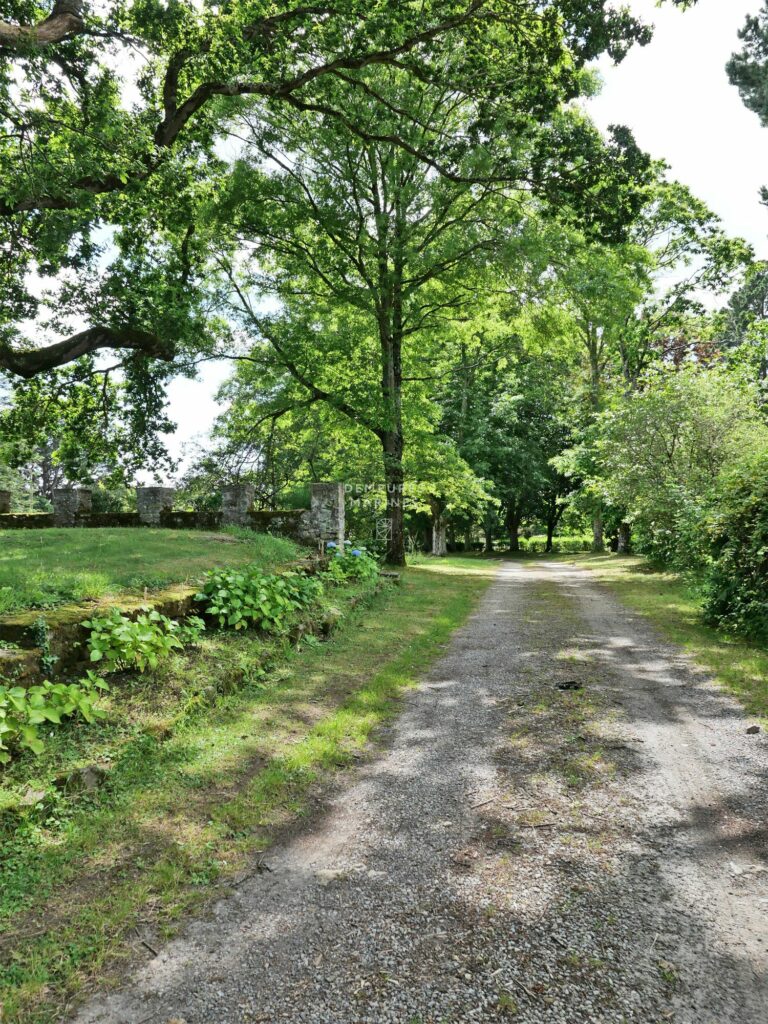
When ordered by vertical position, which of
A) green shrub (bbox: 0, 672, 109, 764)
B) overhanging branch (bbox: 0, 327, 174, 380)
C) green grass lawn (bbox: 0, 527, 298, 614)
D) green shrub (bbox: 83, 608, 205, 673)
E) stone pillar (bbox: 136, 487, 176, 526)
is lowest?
green shrub (bbox: 0, 672, 109, 764)

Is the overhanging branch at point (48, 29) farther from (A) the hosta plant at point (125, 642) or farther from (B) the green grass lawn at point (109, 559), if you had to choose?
(A) the hosta plant at point (125, 642)

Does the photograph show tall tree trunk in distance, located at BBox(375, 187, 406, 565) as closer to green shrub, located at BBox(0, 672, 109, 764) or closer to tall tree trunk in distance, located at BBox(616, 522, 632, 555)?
tall tree trunk in distance, located at BBox(616, 522, 632, 555)

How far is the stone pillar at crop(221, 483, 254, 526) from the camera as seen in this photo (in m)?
12.6

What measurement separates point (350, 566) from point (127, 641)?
275 inches

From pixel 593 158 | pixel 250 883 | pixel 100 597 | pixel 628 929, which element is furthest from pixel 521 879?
pixel 593 158

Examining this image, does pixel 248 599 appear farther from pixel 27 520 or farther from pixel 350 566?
pixel 27 520

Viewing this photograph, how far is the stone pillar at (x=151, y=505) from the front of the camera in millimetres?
12953

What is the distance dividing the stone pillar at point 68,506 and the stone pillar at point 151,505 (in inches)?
75.5

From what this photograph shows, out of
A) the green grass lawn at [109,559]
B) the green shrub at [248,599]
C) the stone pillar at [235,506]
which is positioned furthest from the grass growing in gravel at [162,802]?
the stone pillar at [235,506]

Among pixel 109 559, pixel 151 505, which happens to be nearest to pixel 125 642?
pixel 109 559

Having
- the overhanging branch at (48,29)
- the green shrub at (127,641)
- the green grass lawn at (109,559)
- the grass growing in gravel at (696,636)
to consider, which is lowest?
the grass growing in gravel at (696,636)

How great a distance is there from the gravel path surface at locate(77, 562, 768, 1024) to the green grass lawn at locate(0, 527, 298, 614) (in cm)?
341

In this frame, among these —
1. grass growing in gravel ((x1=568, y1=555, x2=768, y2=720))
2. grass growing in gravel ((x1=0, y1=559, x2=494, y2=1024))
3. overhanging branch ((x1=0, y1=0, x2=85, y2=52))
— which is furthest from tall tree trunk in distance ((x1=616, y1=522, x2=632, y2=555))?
overhanging branch ((x1=0, y1=0, x2=85, y2=52))

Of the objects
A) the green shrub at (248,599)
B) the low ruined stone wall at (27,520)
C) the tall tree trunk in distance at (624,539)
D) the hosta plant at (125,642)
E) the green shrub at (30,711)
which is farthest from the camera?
the tall tree trunk in distance at (624,539)
